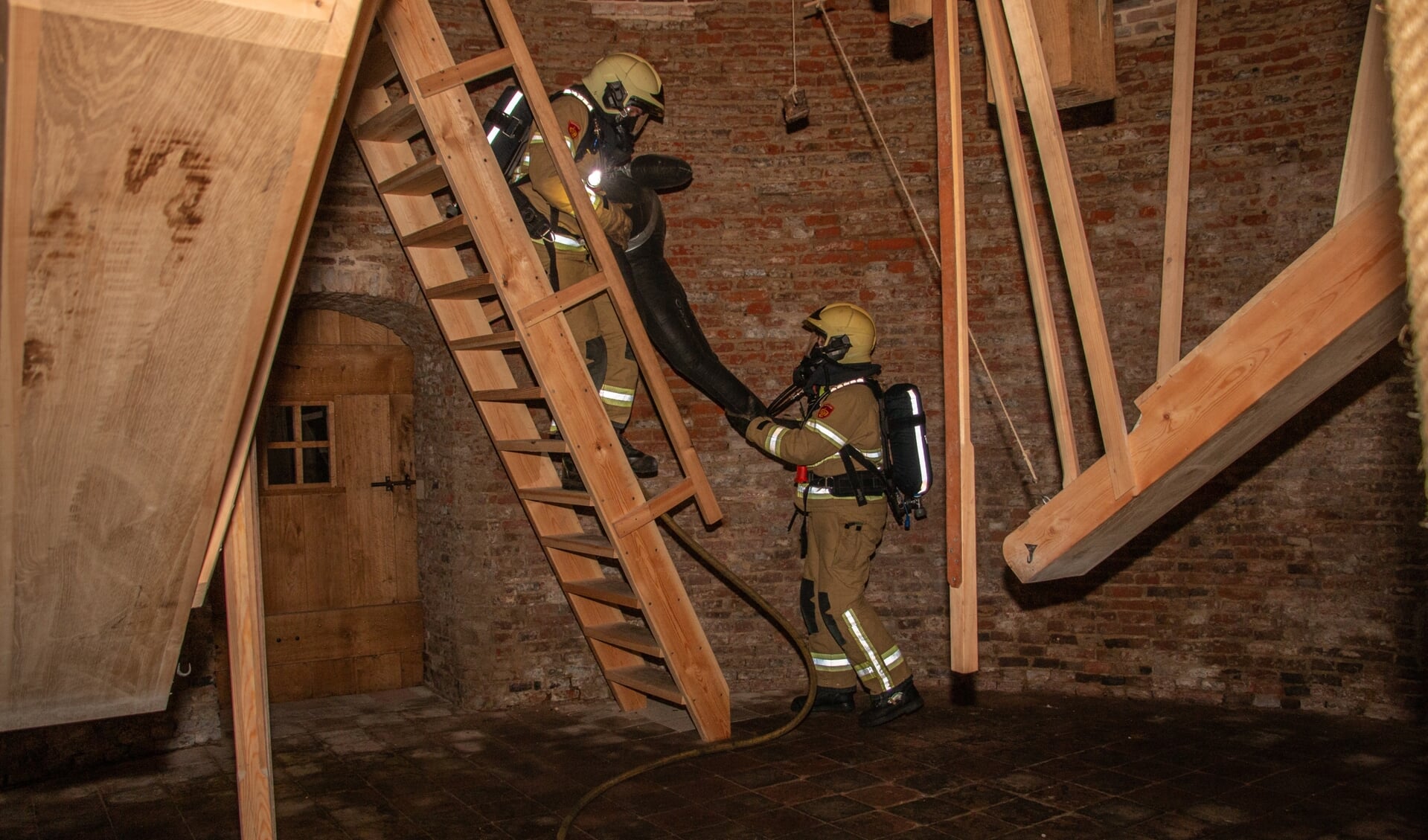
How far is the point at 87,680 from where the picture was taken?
2.68 m

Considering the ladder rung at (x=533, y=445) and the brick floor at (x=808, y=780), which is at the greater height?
the ladder rung at (x=533, y=445)

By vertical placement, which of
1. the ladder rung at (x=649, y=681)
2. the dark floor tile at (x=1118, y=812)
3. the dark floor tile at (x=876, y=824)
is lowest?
the dark floor tile at (x=1118, y=812)

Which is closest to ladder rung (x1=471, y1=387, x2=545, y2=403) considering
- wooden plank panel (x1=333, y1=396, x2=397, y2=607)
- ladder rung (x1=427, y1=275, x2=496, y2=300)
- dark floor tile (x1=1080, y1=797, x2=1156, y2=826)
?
ladder rung (x1=427, y1=275, x2=496, y2=300)

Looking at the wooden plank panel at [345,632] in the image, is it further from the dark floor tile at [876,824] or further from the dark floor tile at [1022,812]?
the dark floor tile at [1022,812]

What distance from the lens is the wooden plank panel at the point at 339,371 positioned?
235 inches

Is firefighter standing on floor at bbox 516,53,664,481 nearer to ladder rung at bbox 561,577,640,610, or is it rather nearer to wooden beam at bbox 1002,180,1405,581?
ladder rung at bbox 561,577,640,610

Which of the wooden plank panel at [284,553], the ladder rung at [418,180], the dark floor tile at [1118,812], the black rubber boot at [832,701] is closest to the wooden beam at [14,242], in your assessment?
the ladder rung at [418,180]

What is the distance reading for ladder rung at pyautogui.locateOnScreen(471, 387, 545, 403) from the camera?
4723 mm

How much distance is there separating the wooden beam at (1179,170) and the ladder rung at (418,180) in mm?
2754

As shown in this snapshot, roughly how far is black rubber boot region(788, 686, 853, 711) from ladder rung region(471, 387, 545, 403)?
86.5 inches

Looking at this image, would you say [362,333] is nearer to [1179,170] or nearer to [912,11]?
[912,11]

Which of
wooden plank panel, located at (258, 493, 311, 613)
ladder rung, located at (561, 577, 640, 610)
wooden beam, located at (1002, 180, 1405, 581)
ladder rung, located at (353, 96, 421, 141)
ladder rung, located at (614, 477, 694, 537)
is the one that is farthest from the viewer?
A: wooden plank panel, located at (258, 493, 311, 613)

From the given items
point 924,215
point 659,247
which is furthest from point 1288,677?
point 659,247

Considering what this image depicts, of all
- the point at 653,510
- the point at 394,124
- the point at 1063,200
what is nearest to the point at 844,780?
the point at 653,510
